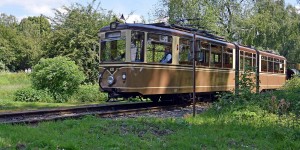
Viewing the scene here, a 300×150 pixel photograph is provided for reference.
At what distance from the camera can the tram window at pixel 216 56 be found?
15.8m

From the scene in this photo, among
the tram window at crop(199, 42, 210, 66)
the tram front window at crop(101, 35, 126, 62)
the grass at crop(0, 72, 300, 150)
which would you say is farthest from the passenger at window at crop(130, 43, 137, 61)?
the grass at crop(0, 72, 300, 150)

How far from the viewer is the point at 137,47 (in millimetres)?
12422

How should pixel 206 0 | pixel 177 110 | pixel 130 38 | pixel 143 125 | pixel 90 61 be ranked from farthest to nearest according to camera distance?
pixel 206 0 < pixel 90 61 < pixel 177 110 < pixel 130 38 < pixel 143 125

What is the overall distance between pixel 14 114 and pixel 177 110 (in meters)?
5.82

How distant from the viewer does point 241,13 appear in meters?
33.7

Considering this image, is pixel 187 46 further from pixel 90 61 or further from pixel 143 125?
pixel 90 61

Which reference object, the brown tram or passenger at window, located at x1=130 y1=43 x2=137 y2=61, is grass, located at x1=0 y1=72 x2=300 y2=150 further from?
passenger at window, located at x1=130 y1=43 x2=137 y2=61

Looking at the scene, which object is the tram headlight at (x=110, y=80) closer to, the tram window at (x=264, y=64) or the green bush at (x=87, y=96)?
the green bush at (x=87, y=96)

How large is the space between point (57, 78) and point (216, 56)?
7519 millimetres

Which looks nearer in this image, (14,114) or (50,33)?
(14,114)

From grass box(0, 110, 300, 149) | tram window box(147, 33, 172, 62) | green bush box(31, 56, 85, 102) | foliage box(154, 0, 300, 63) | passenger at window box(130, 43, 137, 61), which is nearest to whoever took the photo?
grass box(0, 110, 300, 149)

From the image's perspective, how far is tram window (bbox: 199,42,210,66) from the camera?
1495 cm

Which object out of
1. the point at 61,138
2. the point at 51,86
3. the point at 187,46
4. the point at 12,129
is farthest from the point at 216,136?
the point at 51,86

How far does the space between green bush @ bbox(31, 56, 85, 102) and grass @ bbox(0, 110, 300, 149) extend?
8.18m
